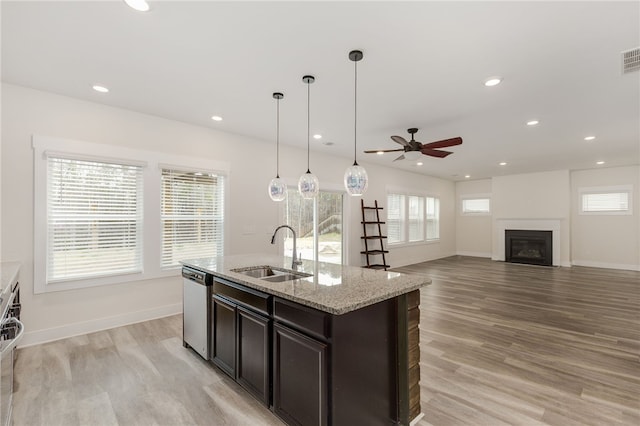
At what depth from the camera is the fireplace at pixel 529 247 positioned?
28.9 feet

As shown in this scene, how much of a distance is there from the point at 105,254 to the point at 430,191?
8810mm

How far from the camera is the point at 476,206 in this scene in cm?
1077

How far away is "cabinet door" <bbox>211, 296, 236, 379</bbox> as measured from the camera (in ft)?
8.38

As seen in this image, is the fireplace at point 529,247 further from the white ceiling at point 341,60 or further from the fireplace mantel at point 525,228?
the white ceiling at point 341,60

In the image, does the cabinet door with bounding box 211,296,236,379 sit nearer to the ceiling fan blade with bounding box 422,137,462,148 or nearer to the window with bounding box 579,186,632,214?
the ceiling fan blade with bounding box 422,137,462,148

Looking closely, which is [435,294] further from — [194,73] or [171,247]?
[194,73]

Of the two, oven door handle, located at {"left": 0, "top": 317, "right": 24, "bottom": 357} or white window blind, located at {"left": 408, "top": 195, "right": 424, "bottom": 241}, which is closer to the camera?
oven door handle, located at {"left": 0, "top": 317, "right": 24, "bottom": 357}

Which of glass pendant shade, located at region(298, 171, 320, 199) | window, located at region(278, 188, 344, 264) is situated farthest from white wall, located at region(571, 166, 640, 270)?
glass pendant shade, located at region(298, 171, 320, 199)

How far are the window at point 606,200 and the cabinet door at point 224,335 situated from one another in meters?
10.4

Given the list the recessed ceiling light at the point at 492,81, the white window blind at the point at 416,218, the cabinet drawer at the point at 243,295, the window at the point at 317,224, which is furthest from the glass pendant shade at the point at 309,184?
the white window blind at the point at 416,218

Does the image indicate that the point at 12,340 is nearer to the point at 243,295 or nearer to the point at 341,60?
the point at 243,295

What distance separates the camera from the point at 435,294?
5.50m

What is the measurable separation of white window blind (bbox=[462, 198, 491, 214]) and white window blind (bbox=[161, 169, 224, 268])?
9.20 meters

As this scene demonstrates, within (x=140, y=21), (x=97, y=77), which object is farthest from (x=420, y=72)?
(x=97, y=77)
